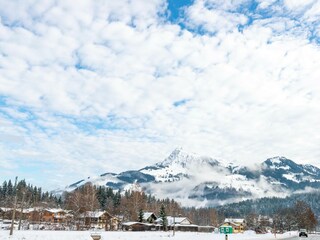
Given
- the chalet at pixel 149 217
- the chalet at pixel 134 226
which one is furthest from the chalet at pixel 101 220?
the chalet at pixel 149 217

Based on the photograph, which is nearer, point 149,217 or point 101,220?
point 101,220

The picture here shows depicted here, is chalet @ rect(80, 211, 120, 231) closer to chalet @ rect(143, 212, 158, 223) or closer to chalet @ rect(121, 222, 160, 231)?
chalet @ rect(121, 222, 160, 231)

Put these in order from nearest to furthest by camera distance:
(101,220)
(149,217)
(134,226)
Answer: (134,226) → (101,220) → (149,217)

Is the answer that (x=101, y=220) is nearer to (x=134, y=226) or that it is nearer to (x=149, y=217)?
(x=149, y=217)

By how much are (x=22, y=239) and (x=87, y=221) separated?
83963 millimetres

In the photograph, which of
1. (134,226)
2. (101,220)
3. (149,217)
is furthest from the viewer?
(149,217)

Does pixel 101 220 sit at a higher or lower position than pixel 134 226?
higher

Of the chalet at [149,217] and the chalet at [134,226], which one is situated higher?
the chalet at [149,217]

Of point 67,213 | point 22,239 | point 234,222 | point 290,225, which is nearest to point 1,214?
point 67,213

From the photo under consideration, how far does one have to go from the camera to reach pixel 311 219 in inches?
6156

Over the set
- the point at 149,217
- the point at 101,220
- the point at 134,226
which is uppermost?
the point at 149,217

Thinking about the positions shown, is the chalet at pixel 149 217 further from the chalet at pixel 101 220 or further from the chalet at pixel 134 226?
the chalet at pixel 134 226

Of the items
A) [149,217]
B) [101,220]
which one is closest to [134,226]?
[101,220]

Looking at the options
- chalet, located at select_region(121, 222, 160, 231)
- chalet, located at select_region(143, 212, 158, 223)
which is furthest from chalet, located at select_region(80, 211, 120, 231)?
chalet, located at select_region(143, 212, 158, 223)
